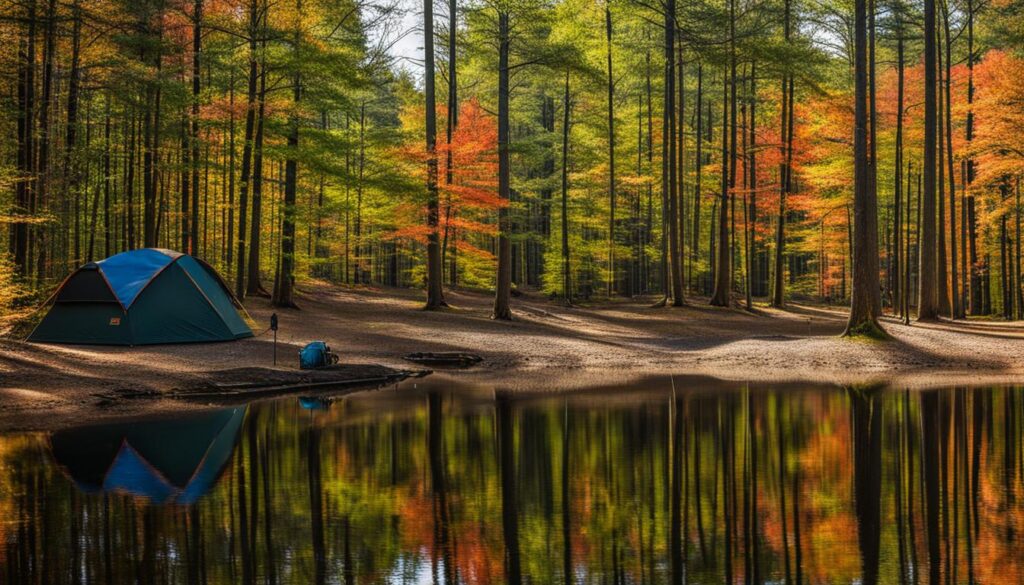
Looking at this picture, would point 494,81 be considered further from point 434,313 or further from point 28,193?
point 28,193

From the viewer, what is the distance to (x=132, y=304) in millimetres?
21328

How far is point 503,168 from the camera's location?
29969mm

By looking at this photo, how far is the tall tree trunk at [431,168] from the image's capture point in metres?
29.4

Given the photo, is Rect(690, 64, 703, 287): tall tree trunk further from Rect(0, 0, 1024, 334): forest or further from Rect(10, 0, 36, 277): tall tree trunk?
Rect(10, 0, 36, 277): tall tree trunk

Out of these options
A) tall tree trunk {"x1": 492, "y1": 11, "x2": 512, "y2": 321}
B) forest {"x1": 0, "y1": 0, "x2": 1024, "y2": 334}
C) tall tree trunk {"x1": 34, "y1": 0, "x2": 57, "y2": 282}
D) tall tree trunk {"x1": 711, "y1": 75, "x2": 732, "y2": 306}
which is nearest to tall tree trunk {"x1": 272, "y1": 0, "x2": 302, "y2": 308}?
forest {"x1": 0, "y1": 0, "x2": 1024, "y2": 334}

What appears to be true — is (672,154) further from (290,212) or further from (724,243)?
(290,212)

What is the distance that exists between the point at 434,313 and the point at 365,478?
Answer: 845 inches

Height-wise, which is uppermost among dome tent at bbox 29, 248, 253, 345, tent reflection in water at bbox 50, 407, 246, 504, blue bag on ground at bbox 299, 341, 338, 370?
dome tent at bbox 29, 248, 253, 345

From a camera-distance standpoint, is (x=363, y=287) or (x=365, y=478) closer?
(x=365, y=478)

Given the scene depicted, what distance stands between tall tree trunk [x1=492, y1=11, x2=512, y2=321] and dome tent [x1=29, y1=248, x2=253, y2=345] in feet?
34.2

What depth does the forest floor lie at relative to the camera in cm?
1642

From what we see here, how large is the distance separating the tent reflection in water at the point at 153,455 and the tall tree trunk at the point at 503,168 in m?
16.4

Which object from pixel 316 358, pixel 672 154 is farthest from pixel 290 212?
pixel 672 154

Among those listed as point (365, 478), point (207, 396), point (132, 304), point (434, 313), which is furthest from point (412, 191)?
point (365, 478)
